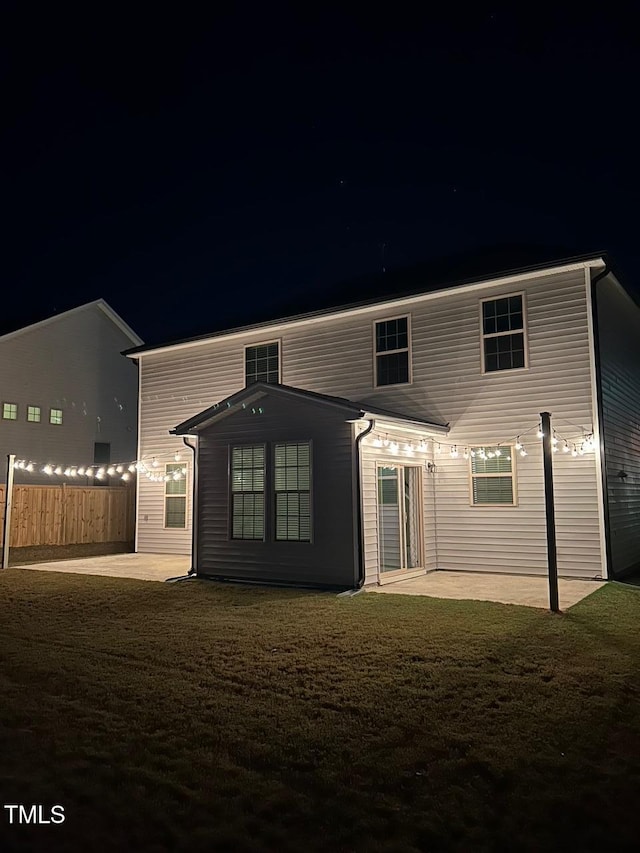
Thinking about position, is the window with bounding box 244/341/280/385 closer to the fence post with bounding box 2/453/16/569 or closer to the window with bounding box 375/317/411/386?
the window with bounding box 375/317/411/386

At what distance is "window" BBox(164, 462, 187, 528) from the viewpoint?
14.4 metres

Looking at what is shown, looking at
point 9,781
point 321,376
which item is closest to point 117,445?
point 321,376

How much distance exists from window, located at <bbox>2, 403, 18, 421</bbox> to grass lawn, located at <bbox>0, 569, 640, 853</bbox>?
538 inches

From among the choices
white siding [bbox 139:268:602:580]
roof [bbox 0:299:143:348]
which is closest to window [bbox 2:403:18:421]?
roof [bbox 0:299:143:348]

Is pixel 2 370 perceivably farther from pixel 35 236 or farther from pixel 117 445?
pixel 35 236

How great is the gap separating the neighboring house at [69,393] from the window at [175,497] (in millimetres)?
6033

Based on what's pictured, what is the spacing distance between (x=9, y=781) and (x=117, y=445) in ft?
67.5

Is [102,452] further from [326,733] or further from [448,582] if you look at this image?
[326,733]

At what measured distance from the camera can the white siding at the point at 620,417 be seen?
1049 centimetres

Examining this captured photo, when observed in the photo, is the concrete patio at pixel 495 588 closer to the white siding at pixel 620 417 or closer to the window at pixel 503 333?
the white siding at pixel 620 417

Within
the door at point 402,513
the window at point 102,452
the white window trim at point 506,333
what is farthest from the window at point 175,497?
the window at point 102,452

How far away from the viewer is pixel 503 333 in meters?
11.1

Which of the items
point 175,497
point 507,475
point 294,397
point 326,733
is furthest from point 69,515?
point 326,733

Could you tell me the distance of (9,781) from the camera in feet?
10.0
